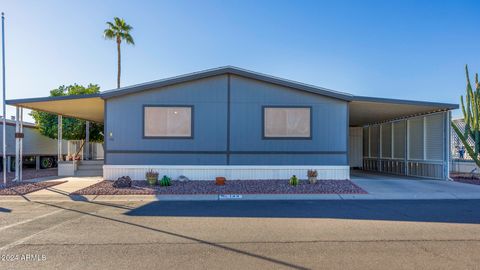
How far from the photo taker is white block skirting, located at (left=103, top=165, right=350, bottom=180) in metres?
11.7

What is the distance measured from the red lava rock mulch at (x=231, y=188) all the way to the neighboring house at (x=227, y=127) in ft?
2.42

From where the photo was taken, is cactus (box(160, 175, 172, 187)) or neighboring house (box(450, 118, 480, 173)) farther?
neighboring house (box(450, 118, 480, 173))

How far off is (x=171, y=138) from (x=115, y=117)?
2.33 meters

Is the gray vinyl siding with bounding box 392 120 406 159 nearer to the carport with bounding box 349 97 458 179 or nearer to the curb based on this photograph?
the carport with bounding box 349 97 458 179

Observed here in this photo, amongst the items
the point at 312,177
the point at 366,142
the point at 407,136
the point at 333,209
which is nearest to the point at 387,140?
the point at 407,136

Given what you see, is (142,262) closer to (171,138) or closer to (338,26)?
(171,138)

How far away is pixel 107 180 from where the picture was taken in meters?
11.7

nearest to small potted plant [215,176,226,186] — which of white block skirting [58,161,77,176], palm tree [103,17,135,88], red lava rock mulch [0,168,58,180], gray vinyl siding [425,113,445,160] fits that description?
white block skirting [58,161,77,176]

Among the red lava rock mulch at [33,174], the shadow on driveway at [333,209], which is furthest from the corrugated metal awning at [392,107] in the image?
the red lava rock mulch at [33,174]

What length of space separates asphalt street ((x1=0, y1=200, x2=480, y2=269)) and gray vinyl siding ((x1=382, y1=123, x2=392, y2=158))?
30.3ft

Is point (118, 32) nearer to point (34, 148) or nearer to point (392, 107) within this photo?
point (34, 148)

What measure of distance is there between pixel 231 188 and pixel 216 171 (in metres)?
1.71

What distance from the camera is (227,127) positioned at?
11.8 metres

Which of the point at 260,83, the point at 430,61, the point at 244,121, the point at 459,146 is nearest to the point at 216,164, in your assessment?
the point at 244,121
